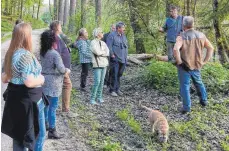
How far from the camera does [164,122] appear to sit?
759 cm

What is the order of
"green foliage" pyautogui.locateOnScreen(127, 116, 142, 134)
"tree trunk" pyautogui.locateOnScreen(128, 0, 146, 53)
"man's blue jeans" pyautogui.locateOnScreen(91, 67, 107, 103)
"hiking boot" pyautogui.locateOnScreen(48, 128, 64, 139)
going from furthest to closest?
"tree trunk" pyautogui.locateOnScreen(128, 0, 146, 53)
"man's blue jeans" pyautogui.locateOnScreen(91, 67, 107, 103)
"green foliage" pyautogui.locateOnScreen(127, 116, 142, 134)
"hiking boot" pyautogui.locateOnScreen(48, 128, 64, 139)

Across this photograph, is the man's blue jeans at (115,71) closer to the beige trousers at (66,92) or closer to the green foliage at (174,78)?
the green foliage at (174,78)

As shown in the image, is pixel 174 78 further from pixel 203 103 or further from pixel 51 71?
pixel 51 71

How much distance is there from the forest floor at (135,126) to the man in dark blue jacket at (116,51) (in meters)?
0.57

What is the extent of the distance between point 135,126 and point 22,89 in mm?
3811

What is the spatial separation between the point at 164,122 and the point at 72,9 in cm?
1778

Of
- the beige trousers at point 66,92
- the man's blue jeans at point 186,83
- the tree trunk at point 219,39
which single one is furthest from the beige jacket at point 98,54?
the tree trunk at point 219,39

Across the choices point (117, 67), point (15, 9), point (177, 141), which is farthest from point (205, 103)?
point (15, 9)

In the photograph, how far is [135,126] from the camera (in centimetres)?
822

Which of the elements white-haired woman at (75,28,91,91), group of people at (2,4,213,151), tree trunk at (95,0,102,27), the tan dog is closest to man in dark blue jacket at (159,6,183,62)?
group of people at (2,4,213,151)

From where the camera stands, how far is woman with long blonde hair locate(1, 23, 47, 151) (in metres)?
4.78

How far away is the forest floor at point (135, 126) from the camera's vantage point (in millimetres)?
7207

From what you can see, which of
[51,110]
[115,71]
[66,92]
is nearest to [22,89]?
[51,110]

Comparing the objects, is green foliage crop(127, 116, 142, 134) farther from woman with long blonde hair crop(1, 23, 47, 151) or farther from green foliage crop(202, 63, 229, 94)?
woman with long blonde hair crop(1, 23, 47, 151)
